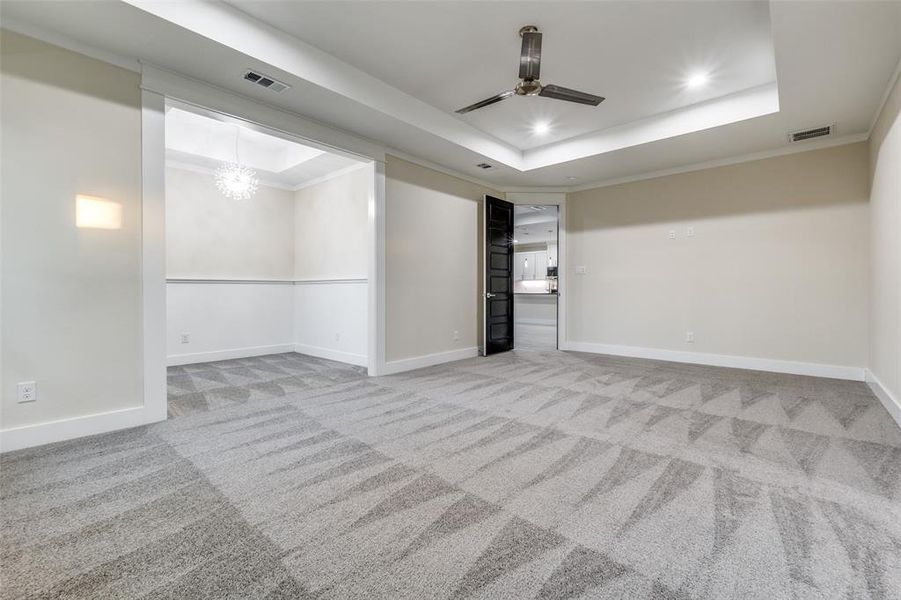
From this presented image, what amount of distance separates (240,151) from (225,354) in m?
2.97

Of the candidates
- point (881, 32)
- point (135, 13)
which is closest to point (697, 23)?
point (881, 32)

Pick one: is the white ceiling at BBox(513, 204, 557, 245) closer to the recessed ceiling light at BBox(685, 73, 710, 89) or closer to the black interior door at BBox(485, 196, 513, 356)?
the black interior door at BBox(485, 196, 513, 356)

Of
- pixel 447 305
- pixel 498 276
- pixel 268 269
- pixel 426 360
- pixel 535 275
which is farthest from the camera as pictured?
pixel 535 275

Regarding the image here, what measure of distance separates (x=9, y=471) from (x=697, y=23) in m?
5.22

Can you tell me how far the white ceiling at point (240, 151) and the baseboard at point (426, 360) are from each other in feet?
9.21

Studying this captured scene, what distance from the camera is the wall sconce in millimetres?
2645

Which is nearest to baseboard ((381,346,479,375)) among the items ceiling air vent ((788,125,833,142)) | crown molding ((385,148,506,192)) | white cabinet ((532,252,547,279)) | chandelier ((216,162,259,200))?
crown molding ((385,148,506,192))

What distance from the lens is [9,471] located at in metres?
2.11

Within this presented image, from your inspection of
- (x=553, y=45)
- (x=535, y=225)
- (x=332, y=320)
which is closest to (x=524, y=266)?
(x=535, y=225)

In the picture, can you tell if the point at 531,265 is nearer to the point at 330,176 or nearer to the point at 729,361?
the point at 729,361

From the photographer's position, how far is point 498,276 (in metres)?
6.10

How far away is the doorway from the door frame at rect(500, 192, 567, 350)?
0.92m

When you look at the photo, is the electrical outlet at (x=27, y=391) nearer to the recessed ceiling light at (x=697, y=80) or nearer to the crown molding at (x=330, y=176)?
the crown molding at (x=330, y=176)

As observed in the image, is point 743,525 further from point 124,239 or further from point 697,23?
point 124,239
